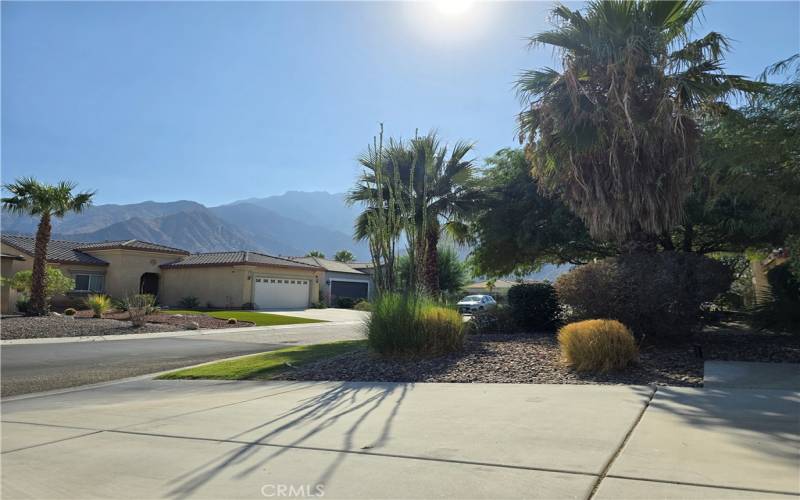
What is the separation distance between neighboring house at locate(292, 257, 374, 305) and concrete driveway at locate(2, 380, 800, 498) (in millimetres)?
39634

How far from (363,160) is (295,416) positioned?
44.8 ft

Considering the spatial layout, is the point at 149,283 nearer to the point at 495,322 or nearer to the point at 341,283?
the point at 341,283

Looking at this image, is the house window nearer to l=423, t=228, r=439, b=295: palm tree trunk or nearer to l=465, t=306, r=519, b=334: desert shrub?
l=423, t=228, r=439, b=295: palm tree trunk

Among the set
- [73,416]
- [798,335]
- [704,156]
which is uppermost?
[704,156]

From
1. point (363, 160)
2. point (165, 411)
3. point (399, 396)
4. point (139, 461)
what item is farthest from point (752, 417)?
point (363, 160)

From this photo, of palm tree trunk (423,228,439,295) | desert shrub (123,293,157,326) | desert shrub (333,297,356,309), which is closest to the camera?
palm tree trunk (423,228,439,295)

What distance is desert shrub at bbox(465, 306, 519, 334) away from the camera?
50.7 ft

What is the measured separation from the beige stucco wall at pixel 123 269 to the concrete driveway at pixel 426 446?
33610 mm

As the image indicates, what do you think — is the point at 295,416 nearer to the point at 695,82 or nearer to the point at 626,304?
the point at 626,304

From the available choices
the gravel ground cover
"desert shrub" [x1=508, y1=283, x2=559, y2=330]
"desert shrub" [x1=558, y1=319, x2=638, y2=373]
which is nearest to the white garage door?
"desert shrub" [x1=508, y1=283, x2=559, y2=330]

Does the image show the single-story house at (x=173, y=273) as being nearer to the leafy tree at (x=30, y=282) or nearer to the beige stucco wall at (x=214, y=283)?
the beige stucco wall at (x=214, y=283)

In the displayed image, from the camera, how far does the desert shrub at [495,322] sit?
50.7ft

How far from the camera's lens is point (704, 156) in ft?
37.2

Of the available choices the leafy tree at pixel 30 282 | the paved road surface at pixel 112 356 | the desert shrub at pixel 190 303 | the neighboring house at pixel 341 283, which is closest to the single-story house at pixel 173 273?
the desert shrub at pixel 190 303
